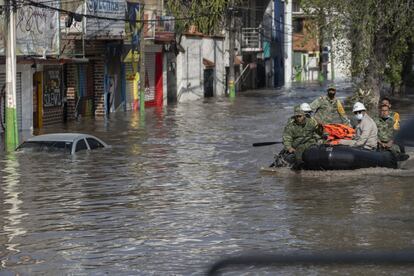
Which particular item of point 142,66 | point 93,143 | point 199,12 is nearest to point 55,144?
point 93,143

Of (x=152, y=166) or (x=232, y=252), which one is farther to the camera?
(x=152, y=166)

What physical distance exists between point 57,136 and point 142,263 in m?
12.9

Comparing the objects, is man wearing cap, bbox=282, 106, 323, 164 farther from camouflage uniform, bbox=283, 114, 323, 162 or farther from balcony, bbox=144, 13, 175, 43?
balcony, bbox=144, 13, 175, 43

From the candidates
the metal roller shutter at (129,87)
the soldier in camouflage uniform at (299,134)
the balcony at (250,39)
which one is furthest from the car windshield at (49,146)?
the balcony at (250,39)

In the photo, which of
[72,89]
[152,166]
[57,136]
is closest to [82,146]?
[57,136]

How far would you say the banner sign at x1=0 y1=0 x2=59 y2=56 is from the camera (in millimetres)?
29562

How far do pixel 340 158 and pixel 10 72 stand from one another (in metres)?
10.1

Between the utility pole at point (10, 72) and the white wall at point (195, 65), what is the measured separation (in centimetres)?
2982

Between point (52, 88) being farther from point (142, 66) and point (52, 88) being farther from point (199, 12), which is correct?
point (199, 12)

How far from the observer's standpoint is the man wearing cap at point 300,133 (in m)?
18.9

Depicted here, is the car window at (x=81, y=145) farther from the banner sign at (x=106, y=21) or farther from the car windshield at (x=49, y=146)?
the banner sign at (x=106, y=21)

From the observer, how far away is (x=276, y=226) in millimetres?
13648

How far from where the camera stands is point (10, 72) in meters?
24.8

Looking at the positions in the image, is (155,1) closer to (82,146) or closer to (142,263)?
(82,146)
